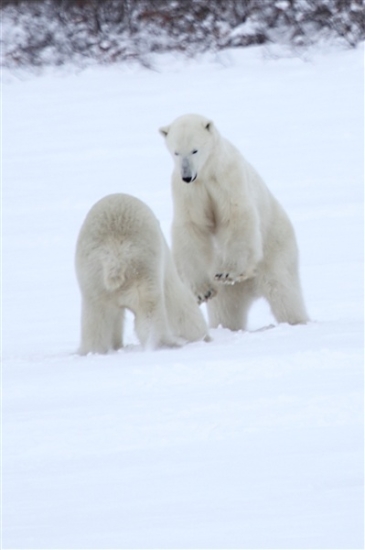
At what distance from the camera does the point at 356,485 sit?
7.81 feet

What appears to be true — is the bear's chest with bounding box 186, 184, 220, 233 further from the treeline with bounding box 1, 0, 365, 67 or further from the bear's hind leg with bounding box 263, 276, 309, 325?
the treeline with bounding box 1, 0, 365, 67

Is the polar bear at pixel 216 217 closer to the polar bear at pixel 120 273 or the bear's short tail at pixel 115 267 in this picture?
the polar bear at pixel 120 273

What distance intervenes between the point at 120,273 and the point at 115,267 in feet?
0.09

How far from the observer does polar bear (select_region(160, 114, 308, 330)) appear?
4.86m

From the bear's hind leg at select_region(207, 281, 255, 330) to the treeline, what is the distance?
8.18 metres

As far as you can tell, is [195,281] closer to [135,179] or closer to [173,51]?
[135,179]

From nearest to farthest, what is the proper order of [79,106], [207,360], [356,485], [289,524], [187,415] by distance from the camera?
[289,524] → [356,485] → [187,415] → [207,360] → [79,106]

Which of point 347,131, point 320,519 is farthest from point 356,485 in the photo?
point 347,131

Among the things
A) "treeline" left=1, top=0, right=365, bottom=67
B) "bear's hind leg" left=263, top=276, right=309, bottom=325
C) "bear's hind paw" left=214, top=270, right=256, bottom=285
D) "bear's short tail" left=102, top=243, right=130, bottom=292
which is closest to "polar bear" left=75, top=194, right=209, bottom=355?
"bear's short tail" left=102, top=243, right=130, bottom=292

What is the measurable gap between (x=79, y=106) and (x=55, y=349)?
26.0 ft

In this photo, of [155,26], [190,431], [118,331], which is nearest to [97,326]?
[118,331]

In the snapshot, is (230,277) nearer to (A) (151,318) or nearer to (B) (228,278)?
(B) (228,278)

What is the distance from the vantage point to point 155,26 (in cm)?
1405

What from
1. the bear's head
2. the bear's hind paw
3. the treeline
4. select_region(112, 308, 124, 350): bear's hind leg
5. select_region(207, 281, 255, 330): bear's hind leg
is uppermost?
the treeline
